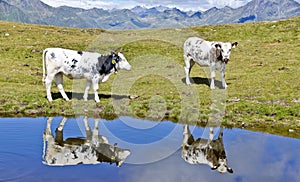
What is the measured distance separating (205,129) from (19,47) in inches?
1267

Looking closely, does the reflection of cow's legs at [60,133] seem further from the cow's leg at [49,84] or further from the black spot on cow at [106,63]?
the black spot on cow at [106,63]

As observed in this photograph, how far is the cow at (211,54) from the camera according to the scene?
26.8 metres

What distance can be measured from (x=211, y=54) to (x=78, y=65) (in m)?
10.4

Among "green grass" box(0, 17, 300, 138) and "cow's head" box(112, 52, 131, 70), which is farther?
"cow's head" box(112, 52, 131, 70)

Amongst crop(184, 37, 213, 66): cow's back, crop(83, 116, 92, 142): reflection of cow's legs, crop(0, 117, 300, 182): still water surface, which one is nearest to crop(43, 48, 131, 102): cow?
crop(83, 116, 92, 142): reflection of cow's legs

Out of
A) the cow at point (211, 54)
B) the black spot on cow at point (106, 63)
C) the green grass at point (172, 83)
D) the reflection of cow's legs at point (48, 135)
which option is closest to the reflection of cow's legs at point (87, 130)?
the green grass at point (172, 83)

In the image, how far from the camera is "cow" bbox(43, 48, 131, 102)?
22.9 meters

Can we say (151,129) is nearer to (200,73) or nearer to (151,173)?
(151,173)

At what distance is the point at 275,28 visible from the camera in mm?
56688

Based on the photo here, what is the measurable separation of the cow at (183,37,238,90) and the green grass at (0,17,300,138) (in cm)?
164

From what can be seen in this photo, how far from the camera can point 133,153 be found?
574 inches

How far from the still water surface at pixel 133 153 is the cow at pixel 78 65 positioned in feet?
12.9

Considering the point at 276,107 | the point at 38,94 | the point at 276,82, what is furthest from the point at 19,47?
the point at 276,107

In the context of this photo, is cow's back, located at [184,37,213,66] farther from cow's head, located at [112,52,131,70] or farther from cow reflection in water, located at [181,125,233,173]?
cow reflection in water, located at [181,125,233,173]
